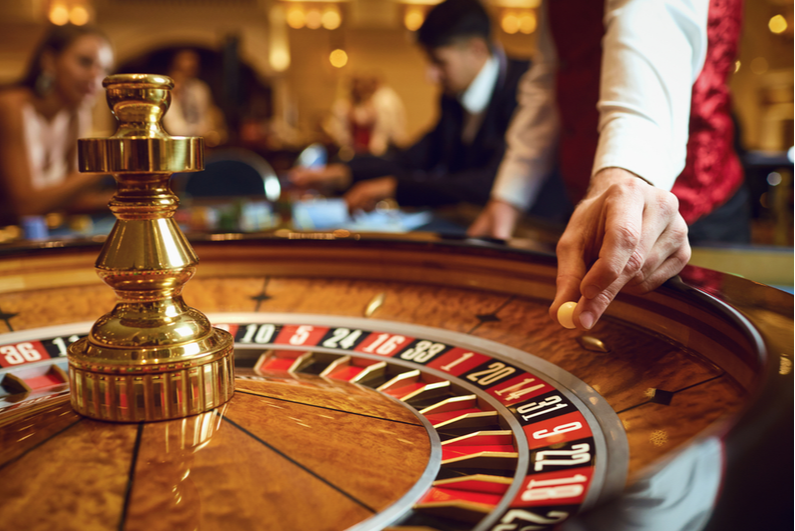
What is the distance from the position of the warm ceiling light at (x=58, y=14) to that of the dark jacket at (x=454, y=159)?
12420 mm

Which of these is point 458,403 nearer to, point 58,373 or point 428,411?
point 428,411

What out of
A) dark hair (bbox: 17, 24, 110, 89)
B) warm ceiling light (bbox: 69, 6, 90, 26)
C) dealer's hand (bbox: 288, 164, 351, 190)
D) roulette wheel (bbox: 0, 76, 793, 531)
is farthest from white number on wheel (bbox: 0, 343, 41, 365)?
warm ceiling light (bbox: 69, 6, 90, 26)

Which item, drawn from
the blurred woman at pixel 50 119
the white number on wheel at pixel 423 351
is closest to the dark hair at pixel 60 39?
the blurred woman at pixel 50 119

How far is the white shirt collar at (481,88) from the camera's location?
350cm

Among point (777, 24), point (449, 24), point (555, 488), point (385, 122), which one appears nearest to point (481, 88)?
point (449, 24)

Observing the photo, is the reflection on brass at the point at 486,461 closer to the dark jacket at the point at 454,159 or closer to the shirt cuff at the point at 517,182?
the shirt cuff at the point at 517,182

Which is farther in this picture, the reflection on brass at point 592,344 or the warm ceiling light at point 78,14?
the warm ceiling light at point 78,14

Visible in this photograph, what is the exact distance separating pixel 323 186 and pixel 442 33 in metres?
1.10

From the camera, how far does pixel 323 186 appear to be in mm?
3859

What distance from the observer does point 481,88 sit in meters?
3.53

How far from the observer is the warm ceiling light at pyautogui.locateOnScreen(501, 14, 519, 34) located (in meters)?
15.0

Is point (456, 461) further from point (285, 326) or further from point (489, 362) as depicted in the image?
point (285, 326)

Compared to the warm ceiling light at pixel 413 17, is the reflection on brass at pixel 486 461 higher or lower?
lower

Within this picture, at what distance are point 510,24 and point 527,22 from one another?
16.7 inches
